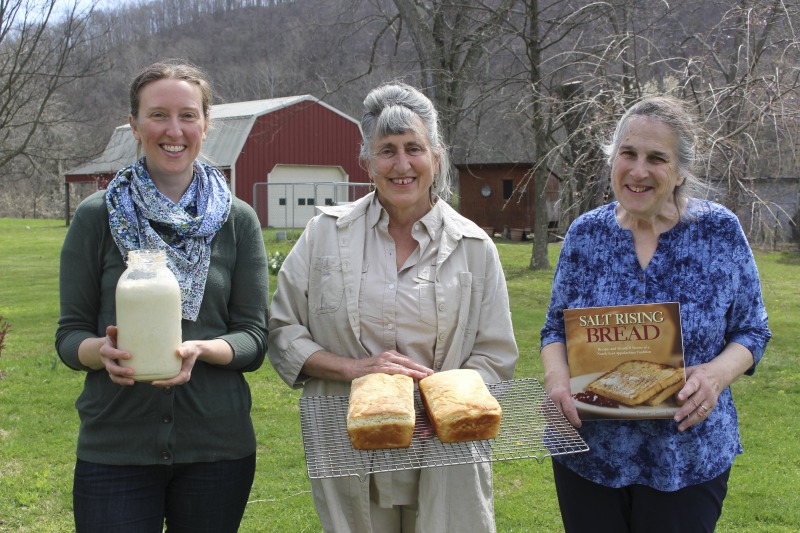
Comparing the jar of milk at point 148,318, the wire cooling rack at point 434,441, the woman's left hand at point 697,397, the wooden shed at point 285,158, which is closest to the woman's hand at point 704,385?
the woman's left hand at point 697,397

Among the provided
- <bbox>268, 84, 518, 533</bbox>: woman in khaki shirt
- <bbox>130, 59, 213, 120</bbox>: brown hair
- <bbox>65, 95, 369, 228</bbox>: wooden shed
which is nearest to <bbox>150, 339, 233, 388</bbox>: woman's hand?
<bbox>268, 84, 518, 533</bbox>: woman in khaki shirt

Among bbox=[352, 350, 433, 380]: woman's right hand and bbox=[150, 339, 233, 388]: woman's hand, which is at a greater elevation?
bbox=[150, 339, 233, 388]: woman's hand

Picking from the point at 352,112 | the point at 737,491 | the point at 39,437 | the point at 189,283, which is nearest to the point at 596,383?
the point at 189,283

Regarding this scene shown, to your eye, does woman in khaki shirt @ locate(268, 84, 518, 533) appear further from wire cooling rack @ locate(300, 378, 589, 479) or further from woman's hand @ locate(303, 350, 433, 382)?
wire cooling rack @ locate(300, 378, 589, 479)

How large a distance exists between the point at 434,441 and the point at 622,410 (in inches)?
27.1

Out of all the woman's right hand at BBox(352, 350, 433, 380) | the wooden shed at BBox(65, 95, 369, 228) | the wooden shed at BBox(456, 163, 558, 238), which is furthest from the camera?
the wooden shed at BBox(65, 95, 369, 228)

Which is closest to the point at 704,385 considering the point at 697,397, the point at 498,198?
the point at 697,397

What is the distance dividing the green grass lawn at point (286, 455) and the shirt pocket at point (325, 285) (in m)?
2.56

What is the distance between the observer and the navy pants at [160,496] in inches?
108

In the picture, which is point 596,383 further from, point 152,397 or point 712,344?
point 152,397

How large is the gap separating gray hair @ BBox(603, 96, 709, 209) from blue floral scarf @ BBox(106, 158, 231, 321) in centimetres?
161

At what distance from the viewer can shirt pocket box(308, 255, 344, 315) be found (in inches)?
123

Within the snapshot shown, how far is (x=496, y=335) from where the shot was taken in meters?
3.18

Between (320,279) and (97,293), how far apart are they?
86 cm
